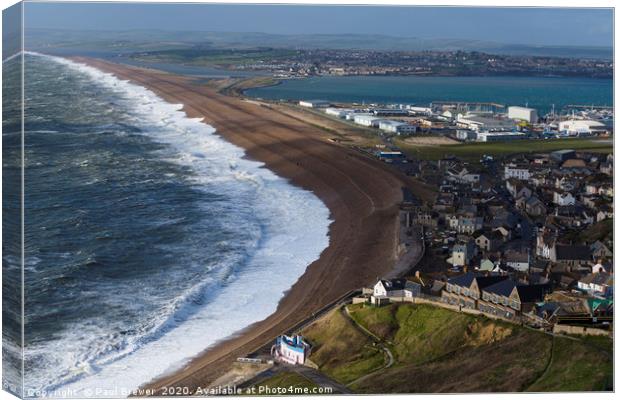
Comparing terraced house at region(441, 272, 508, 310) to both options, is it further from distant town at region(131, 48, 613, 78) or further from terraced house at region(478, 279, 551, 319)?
distant town at region(131, 48, 613, 78)

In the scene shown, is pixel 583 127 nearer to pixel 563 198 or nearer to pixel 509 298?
pixel 563 198

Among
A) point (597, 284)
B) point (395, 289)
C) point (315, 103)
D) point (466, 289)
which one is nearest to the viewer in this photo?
point (466, 289)

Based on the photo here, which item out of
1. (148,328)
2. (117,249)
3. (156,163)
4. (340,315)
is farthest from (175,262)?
(156,163)

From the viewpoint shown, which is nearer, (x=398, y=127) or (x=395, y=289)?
(x=395, y=289)

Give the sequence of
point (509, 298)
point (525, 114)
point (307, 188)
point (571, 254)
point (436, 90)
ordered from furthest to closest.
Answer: point (525, 114) → point (436, 90) → point (307, 188) → point (571, 254) → point (509, 298)

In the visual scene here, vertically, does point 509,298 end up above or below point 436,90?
below

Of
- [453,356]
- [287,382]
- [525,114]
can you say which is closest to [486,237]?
[453,356]

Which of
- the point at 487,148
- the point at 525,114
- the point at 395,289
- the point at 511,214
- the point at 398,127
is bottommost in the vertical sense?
the point at 395,289
